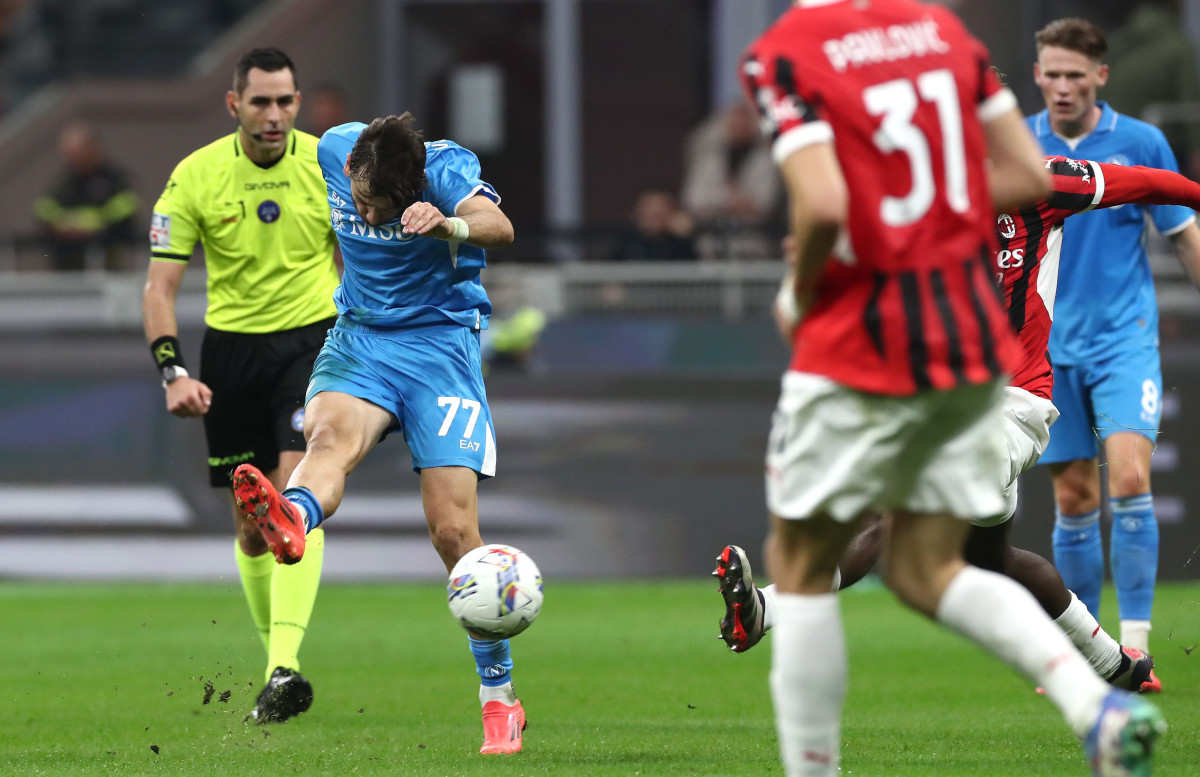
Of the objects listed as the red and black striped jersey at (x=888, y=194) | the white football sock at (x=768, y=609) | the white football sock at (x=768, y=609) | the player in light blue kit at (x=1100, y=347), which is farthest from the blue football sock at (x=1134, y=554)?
the red and black striped jersey at (x=888, y=194)

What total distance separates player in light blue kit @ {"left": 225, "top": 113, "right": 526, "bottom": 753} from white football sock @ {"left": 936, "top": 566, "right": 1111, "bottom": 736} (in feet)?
7.52

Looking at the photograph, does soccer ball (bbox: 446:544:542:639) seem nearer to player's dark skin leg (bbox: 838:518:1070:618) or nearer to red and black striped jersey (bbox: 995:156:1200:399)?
player's dark skin leg (bbox: 838:518:1070:618)

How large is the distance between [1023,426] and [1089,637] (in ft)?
2.35

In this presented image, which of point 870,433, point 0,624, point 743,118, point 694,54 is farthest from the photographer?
point 694,54

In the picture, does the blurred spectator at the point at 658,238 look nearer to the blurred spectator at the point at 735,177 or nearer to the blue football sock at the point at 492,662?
the blurred spectator at the point at 735,177

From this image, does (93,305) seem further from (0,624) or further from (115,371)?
(0,624)

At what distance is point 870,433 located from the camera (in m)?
3.79

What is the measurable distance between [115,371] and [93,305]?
59.3 inches

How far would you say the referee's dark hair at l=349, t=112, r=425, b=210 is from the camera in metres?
5.64

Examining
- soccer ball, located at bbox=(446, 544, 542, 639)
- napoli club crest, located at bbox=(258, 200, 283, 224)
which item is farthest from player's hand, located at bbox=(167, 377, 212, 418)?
soccer ball, located at bbox=(446, 544, 542, 639)

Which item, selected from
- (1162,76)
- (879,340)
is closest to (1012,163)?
(879,340)

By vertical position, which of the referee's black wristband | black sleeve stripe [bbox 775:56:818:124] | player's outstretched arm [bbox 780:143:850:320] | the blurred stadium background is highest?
black sleeve stripe [bbox 775:56:818:124]

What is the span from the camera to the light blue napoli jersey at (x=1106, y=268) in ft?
24.2

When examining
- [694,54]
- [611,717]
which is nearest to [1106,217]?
[611,717]
